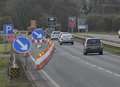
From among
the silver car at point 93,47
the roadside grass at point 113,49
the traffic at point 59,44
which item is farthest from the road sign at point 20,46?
the roadside grass at point 113,49

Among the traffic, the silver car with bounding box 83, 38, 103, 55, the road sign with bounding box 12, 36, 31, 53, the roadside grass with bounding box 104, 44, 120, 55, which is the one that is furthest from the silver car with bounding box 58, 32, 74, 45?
the road sign with bounding box 12, 36, 31, 53

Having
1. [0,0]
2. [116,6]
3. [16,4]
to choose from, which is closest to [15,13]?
[16,4]

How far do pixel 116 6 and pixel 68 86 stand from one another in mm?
142987

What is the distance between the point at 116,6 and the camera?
529 ft

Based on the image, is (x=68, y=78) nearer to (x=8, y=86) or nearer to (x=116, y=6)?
(x=8, y=86)

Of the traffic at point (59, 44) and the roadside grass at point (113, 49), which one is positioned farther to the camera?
the roadside grass at point (113, 49)

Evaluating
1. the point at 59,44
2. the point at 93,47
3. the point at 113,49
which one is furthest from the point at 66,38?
the point at 93,47

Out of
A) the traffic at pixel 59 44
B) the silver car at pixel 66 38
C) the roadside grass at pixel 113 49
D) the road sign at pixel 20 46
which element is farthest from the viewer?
the silver car at pixel 66 38

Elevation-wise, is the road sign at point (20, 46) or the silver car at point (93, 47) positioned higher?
the road sign at point (20, 46)

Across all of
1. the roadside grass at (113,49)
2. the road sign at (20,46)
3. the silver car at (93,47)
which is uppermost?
the road sign at (20,46)

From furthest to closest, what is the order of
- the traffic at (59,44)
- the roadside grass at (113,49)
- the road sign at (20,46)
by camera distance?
the roadside grass at (113,49)
the traffic at (59,44)
the road sign at (20,46)

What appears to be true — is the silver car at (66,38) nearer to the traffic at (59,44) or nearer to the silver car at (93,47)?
the traffic at (59,44)

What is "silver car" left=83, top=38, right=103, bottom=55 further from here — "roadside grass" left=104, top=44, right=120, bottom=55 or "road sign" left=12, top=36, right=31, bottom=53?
"road sign" left=12, top=36, right=31, bottom=53

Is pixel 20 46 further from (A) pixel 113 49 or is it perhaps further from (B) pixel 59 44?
(B) pixel 59 44
